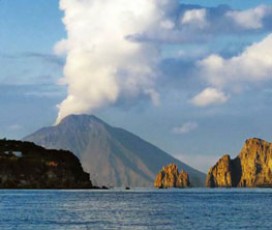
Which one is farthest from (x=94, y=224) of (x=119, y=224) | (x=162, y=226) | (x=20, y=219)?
(x=20, y=219)

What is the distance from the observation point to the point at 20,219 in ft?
440

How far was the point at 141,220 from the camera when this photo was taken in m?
130

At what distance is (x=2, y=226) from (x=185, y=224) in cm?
3368

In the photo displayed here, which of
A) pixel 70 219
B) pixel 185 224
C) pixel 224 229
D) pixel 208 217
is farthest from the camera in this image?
pixel 208 217

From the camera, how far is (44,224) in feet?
396

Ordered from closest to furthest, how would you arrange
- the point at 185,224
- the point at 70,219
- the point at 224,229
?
the point at 224,229, the point at 185,224, the point at 70,219

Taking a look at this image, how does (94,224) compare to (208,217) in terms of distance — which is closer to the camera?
(94,224)

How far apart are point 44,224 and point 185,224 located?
26283 mm


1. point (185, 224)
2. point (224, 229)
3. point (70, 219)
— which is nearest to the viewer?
point (224, 229)

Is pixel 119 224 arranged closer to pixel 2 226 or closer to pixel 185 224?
pixel 185 224

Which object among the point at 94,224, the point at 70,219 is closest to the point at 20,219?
the point at 70,219

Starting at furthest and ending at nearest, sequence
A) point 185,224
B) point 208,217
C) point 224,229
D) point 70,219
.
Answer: point 208,217 → point 70,219 → point 185,224 → point 224,229

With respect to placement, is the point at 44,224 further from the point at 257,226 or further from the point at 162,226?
the point at 257,226

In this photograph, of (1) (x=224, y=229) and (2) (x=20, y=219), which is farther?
(2) (x=20, y=219)
